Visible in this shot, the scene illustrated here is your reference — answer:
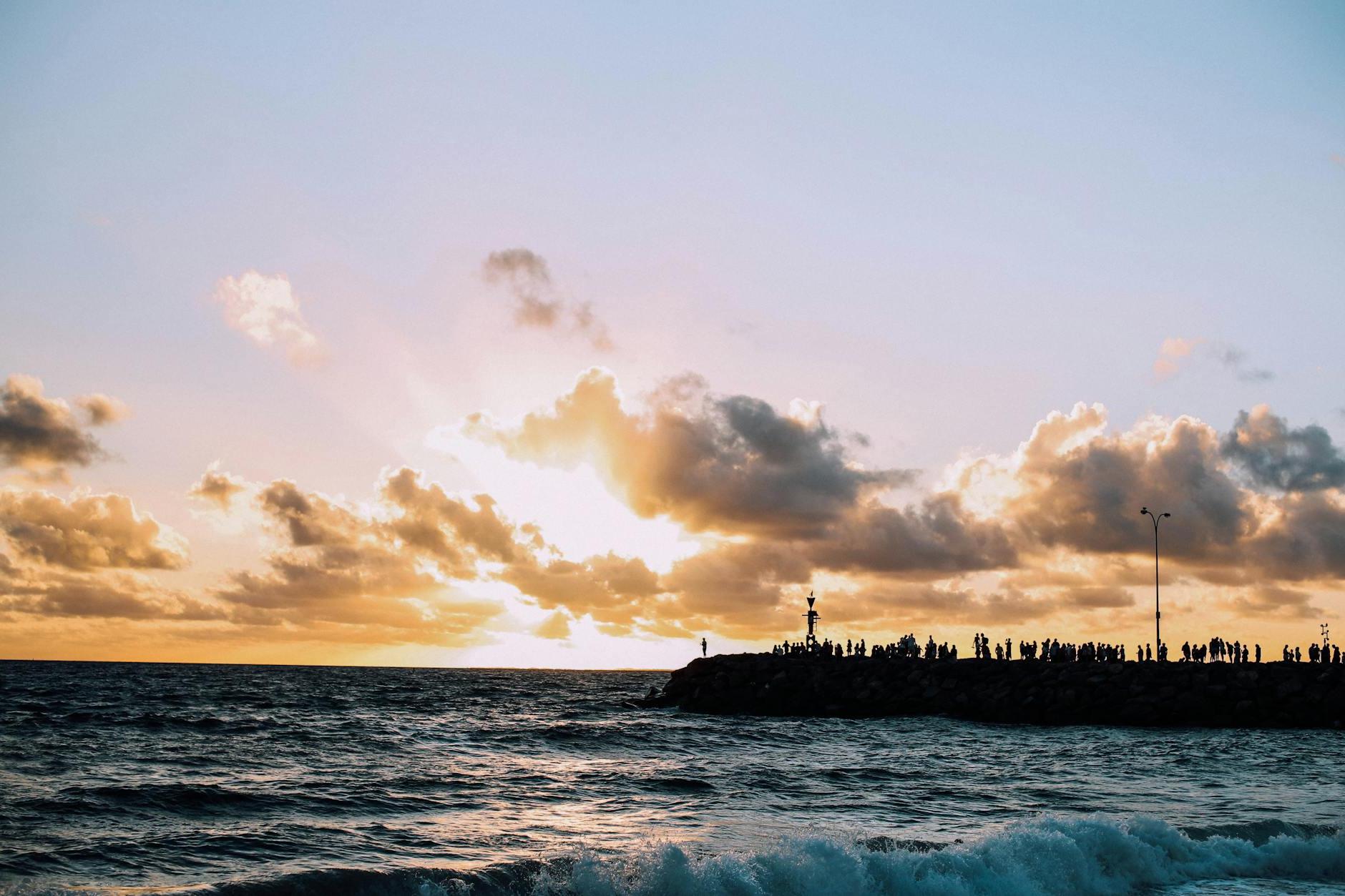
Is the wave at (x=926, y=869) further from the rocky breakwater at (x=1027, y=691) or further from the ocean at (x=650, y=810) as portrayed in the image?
the rocky breakwater at (x=1027, y=691)

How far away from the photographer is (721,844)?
19984 millimetres

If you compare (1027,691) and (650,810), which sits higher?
(1027,691)

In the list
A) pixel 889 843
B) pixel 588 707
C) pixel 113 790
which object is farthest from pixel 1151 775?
pixel 588 707

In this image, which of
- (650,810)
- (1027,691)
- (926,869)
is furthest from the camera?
(1027,691)

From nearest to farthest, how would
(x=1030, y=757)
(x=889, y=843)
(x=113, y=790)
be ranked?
1. (x=889, y=843)
2. (x=113, y=790)
3. (x=1030, y=757)

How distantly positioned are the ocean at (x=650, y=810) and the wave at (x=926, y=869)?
0.05 meters

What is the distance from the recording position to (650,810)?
80.0ft

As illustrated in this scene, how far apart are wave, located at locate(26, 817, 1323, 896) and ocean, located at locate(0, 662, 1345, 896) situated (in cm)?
5

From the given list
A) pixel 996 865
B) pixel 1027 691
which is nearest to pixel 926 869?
pixel 996 865

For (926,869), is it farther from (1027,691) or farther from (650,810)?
(1027,691)

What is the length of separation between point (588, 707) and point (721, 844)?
48.0 metres

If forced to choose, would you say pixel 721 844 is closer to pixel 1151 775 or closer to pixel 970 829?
pixel 970 829

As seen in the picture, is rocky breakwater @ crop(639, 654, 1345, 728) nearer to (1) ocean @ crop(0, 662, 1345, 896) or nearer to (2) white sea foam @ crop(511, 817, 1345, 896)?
(1) ocean @ crop(0, 662, 1345, 896)

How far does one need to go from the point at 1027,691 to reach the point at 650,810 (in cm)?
3595
